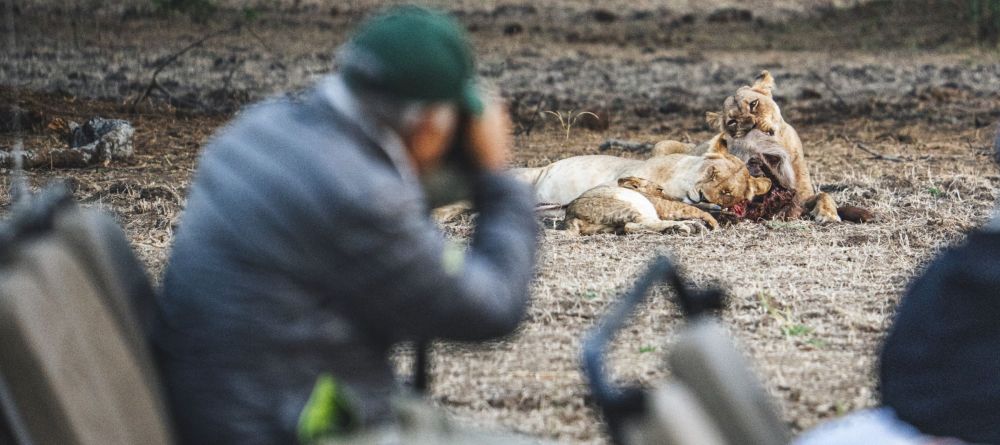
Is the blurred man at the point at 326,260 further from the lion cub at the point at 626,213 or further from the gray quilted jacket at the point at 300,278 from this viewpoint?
the lion cub at the point at 626,213

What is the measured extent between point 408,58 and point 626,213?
198 inches

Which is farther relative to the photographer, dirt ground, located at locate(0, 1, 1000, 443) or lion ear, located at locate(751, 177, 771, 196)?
lion ear, located at locate(751, 177, 771, 196)

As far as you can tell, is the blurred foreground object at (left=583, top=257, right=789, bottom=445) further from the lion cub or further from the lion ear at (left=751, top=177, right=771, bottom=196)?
the lion ear at (left=751, top=177, right=771, bottom=196)

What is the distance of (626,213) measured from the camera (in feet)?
22.9

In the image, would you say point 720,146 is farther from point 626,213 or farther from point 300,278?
point 300,278

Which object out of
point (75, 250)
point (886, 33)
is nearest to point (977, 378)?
point (75, 250)

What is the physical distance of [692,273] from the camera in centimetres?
582

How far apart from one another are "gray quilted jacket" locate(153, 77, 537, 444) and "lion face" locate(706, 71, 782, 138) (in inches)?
216

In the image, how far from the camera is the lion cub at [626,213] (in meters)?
6.98

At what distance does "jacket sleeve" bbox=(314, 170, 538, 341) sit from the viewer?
2051 millimetres

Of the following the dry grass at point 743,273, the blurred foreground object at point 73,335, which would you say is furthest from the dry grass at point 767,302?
the blurred foreground object at point 73,335

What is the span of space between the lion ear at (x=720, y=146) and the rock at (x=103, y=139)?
14.3 ft

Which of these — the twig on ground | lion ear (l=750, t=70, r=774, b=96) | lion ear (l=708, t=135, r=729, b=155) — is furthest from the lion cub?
the twig on ground

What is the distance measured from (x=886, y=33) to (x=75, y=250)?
1799 cm
